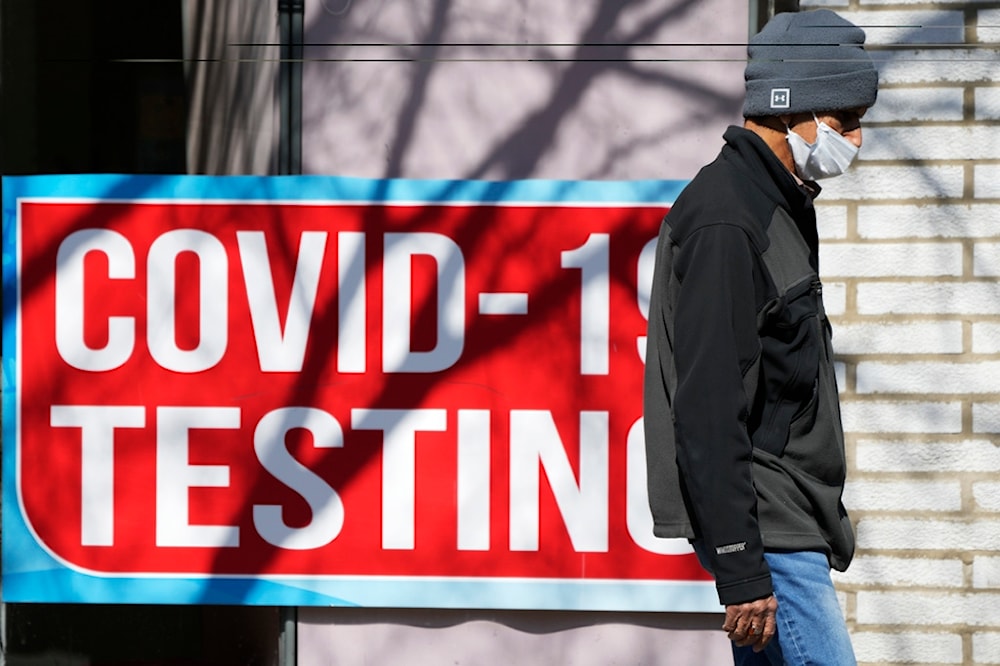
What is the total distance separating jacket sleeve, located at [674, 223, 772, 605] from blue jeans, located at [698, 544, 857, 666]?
12 cm

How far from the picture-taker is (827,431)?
247 cm

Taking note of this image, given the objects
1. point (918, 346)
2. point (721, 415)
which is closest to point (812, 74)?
point (721, 415)

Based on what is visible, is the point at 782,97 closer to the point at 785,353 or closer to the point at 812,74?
the point at 812,74

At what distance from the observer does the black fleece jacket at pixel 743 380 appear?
226 cm

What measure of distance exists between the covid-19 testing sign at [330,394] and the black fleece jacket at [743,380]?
1.45 metres

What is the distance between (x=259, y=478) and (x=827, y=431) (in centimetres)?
212

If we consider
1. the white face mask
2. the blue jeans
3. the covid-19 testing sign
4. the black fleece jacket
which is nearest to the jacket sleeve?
the black fleece jacket

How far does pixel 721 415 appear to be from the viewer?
226 cm

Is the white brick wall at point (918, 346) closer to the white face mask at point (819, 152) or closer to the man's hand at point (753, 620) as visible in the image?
the white face mask at point (819, 152)

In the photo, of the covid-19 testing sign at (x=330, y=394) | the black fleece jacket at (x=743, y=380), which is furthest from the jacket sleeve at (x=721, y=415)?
the covid-19 testing sign at (x=330, y=394)

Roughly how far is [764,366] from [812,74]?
0.60m

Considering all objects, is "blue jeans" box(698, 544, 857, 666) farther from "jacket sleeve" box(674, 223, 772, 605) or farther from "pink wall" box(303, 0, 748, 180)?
"pink wall" box(303, 0, 748, 180)

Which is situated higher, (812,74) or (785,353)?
(812,74)

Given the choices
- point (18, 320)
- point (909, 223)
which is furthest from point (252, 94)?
point (909, 223)
